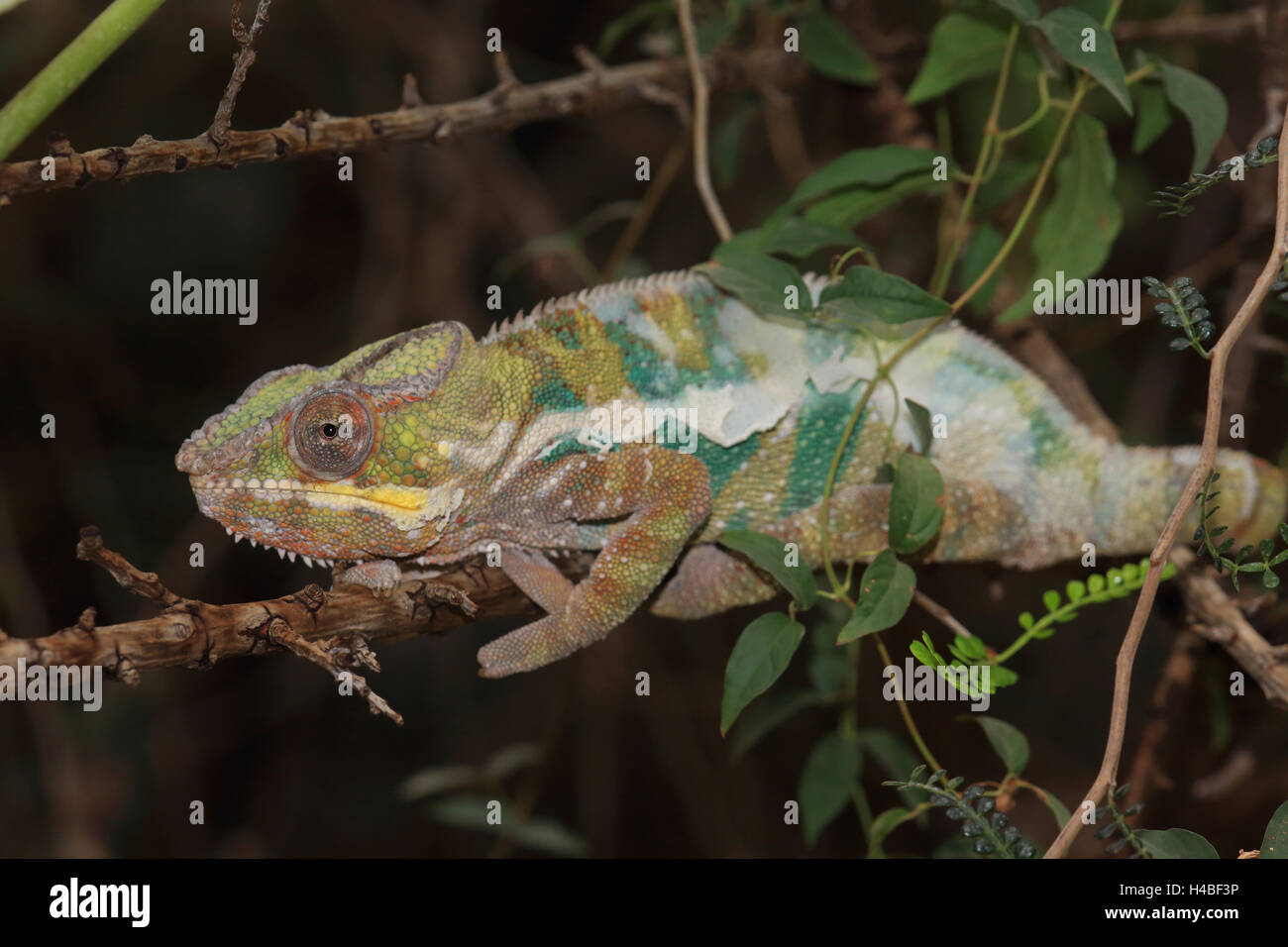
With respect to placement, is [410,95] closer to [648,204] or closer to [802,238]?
[802,238]

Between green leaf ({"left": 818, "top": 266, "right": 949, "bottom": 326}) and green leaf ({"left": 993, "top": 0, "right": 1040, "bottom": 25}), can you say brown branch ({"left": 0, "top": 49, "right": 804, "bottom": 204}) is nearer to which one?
green leaf ({"left": 818, "top": 266, "right": 949, "bottom": 326})

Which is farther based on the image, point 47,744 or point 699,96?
point 47,744

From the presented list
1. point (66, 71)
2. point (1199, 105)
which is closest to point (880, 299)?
point (1199, 105)

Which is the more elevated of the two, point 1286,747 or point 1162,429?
point 1162,429

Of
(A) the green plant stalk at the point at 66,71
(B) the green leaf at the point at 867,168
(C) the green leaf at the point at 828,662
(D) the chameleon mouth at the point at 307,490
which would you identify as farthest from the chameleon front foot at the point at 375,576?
(C) the green leaf at the point at 828,662

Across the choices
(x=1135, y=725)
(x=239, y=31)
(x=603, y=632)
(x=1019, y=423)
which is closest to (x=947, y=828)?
(x=1135, y=725)

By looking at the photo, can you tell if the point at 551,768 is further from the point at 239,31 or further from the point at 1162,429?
the point at 239,31

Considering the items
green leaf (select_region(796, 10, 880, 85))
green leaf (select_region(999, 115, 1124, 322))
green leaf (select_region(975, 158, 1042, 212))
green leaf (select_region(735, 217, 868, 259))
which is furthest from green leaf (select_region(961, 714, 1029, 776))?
green leaf (select_region(796, 10, 880, 85))
